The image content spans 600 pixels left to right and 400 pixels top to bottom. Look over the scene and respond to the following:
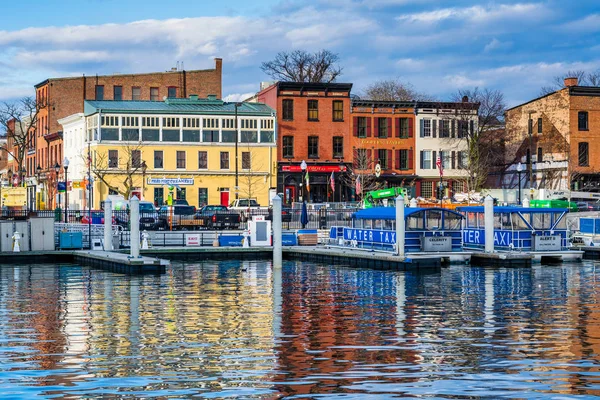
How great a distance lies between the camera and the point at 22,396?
53.8 ft

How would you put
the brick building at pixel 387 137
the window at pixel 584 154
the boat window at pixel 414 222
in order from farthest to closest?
the brick building at pixel 387 137
the window at pixel 584 154
the boat window at pixel 414 222

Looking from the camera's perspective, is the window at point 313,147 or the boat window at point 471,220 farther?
the window at point 313,147

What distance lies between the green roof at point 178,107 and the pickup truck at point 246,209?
13.4 metres

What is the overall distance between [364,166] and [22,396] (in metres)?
75.7

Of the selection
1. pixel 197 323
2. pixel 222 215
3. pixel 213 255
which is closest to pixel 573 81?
pixel 222 215

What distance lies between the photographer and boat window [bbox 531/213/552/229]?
154 ft

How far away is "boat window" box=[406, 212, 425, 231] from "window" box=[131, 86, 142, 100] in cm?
6168

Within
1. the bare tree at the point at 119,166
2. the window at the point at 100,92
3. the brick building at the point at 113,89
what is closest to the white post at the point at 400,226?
the bare tree at the point at 119,166

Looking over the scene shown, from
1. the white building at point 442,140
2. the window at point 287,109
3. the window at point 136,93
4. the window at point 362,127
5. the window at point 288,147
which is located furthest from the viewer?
the window at point 136,93

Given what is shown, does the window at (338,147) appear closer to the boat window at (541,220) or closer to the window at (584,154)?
the window at (584,154)

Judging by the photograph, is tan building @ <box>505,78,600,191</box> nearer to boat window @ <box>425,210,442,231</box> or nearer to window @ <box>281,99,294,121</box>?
window @ <box>281,99,294,121</box>

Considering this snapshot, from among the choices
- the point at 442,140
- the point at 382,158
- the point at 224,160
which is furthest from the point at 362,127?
the point at 224,160

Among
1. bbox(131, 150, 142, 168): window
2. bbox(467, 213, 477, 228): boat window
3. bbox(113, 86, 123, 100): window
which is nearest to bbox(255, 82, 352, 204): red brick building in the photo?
bbox(131, 150, 142, 168): window

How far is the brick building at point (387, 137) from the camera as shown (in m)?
93.4
